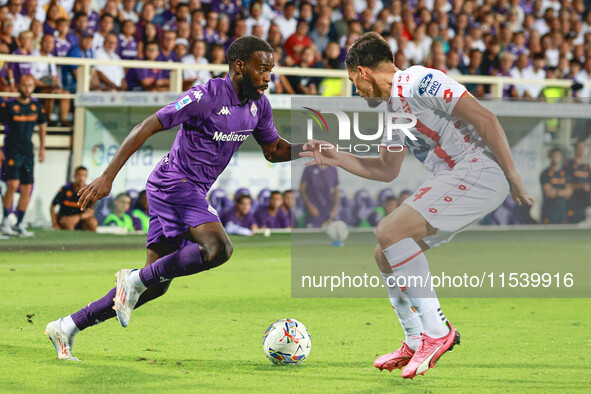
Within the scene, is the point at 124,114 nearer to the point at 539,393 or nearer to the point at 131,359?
the point at 131,359

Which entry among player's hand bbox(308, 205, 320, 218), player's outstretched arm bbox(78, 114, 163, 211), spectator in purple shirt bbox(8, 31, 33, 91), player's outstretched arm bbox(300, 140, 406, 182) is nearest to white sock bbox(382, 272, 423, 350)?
player's outstretched arm bbox(300, 140, 406, 182)

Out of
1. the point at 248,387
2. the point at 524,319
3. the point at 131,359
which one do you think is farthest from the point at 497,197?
the point at 524,319

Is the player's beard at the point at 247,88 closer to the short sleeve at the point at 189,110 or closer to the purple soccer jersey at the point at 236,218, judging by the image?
the short sleeve at the point at 189,110

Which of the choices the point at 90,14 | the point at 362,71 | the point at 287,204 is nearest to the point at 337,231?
the point at 287,204

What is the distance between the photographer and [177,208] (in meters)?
5.46

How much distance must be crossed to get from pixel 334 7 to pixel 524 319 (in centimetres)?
1020

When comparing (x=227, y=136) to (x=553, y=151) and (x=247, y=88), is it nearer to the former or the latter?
(x=247, y=88)

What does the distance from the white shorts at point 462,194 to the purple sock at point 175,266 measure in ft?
4.15

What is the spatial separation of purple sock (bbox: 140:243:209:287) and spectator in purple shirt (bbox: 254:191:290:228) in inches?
357

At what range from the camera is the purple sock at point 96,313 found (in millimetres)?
5484

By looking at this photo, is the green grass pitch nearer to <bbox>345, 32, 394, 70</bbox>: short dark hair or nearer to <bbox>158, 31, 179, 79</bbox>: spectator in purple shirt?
<bbox>345, 32, 394, 70</bbox>: short dark hair

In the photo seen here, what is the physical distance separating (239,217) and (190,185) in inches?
343

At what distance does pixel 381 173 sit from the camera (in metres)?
5.54

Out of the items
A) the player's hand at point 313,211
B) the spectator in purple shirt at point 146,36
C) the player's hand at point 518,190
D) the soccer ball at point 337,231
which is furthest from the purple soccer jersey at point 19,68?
the player's hand at point 518,190
